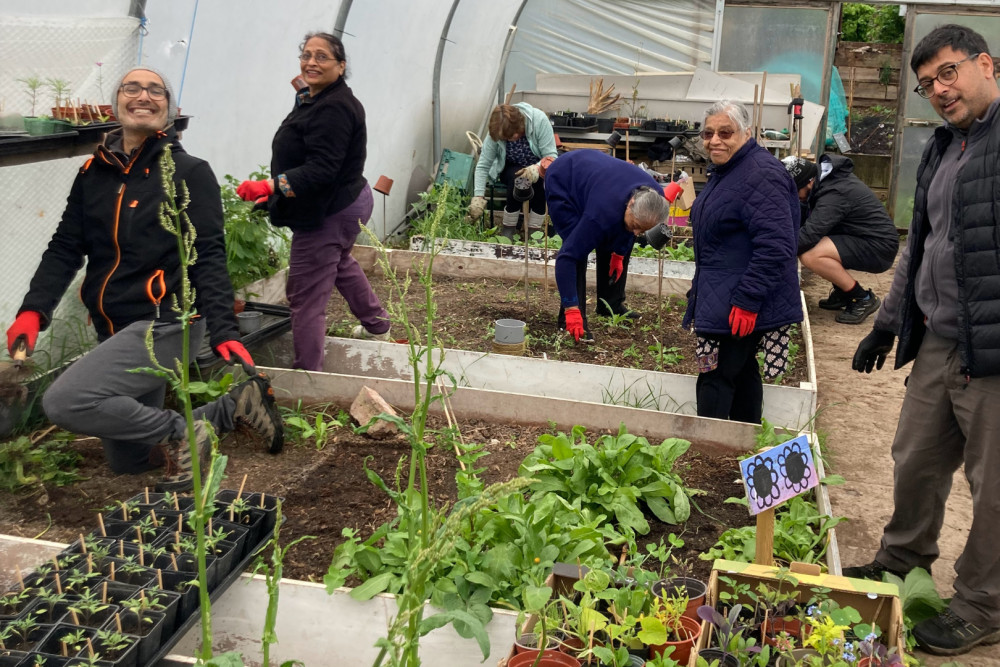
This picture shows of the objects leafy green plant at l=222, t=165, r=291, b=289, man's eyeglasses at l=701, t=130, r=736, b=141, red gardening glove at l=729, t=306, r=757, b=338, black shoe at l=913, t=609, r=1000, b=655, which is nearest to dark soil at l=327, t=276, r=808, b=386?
leafy green plant at l=222, t=165, r=291, b=289

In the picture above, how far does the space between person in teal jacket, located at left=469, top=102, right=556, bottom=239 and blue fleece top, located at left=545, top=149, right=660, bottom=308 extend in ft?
6.83

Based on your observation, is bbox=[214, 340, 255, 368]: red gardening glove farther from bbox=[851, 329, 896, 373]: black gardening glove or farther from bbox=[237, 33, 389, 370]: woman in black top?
bbox=[851, 329, 896, 373]: black gardening glove

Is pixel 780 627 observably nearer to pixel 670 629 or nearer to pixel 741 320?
pixel 670 629

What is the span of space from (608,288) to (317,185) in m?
2.25

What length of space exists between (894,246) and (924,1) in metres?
4.70

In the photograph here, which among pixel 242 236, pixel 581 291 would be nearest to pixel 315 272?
pixel 242 236

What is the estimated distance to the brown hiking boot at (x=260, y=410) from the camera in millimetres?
3533

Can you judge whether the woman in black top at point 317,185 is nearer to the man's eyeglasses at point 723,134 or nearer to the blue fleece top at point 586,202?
the blue fleece top at point 586,202

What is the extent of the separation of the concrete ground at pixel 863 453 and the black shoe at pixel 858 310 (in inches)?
2.5

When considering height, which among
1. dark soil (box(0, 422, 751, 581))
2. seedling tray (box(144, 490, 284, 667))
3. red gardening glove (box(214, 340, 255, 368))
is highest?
red gardening glove (box(214, 340, 255, 368))

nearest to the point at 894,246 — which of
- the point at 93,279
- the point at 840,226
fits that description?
the point at 840,226

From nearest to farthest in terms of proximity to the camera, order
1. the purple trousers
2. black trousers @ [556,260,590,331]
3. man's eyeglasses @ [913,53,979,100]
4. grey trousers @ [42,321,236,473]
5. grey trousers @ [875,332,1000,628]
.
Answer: man's eyeglasses @ [913,53,979,100] → grey trousers @ [875,332,1000,628] → grey trousers @ [42,321,236,473] → the purple trousers → black trousers @ [556,260,590,331]

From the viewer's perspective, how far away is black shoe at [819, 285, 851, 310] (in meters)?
6.77

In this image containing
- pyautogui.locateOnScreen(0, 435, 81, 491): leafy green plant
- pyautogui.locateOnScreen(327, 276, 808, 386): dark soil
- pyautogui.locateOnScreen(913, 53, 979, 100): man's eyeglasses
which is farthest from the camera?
pyautogui.locateOnScreen(327, 276, 808, 386): dark soil
